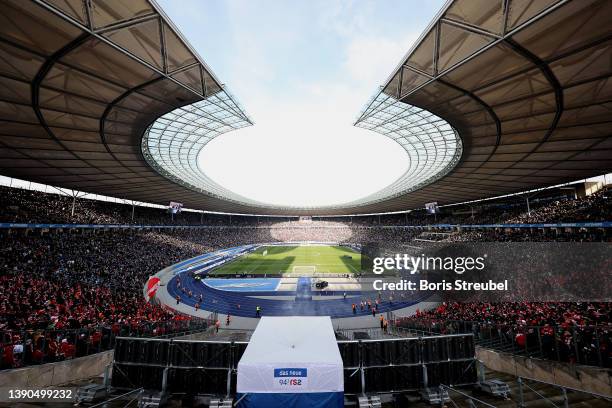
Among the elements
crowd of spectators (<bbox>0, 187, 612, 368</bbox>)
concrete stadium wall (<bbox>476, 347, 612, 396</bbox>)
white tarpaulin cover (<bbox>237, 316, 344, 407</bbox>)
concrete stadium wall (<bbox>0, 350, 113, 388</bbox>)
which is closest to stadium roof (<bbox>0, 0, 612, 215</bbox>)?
crowd of spectators (<bbox>0, 187, 612, 368</bbox>)

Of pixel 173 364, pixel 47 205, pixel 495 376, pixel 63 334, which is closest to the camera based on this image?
pixel 173 364

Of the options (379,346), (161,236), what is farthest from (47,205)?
(379,346)

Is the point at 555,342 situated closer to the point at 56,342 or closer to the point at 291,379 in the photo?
the point at 291,379

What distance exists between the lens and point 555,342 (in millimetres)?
9414

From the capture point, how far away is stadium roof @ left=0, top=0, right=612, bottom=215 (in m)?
7.45

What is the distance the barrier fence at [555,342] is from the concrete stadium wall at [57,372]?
14.4 m

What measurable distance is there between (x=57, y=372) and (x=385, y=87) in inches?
676

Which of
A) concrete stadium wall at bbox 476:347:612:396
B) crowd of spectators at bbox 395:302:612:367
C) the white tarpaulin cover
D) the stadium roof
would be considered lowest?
concrete stadium wall at bbox 476:347:612:396

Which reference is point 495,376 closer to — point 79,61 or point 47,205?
point 79,61

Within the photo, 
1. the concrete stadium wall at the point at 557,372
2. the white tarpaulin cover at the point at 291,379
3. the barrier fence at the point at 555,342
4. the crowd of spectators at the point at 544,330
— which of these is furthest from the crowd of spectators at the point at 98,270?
the white tarpaulin cover at the point at 291,379

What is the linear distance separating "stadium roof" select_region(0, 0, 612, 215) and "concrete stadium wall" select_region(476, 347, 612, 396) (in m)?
9.91

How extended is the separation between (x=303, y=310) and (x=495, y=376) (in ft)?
58.3

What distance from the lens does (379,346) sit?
25.7 ft

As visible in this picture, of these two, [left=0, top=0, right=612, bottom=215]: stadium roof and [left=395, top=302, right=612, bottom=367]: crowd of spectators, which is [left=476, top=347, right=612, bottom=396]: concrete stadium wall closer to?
[left=395, top=302, right=612, bottom=367]: crowd of spectators
